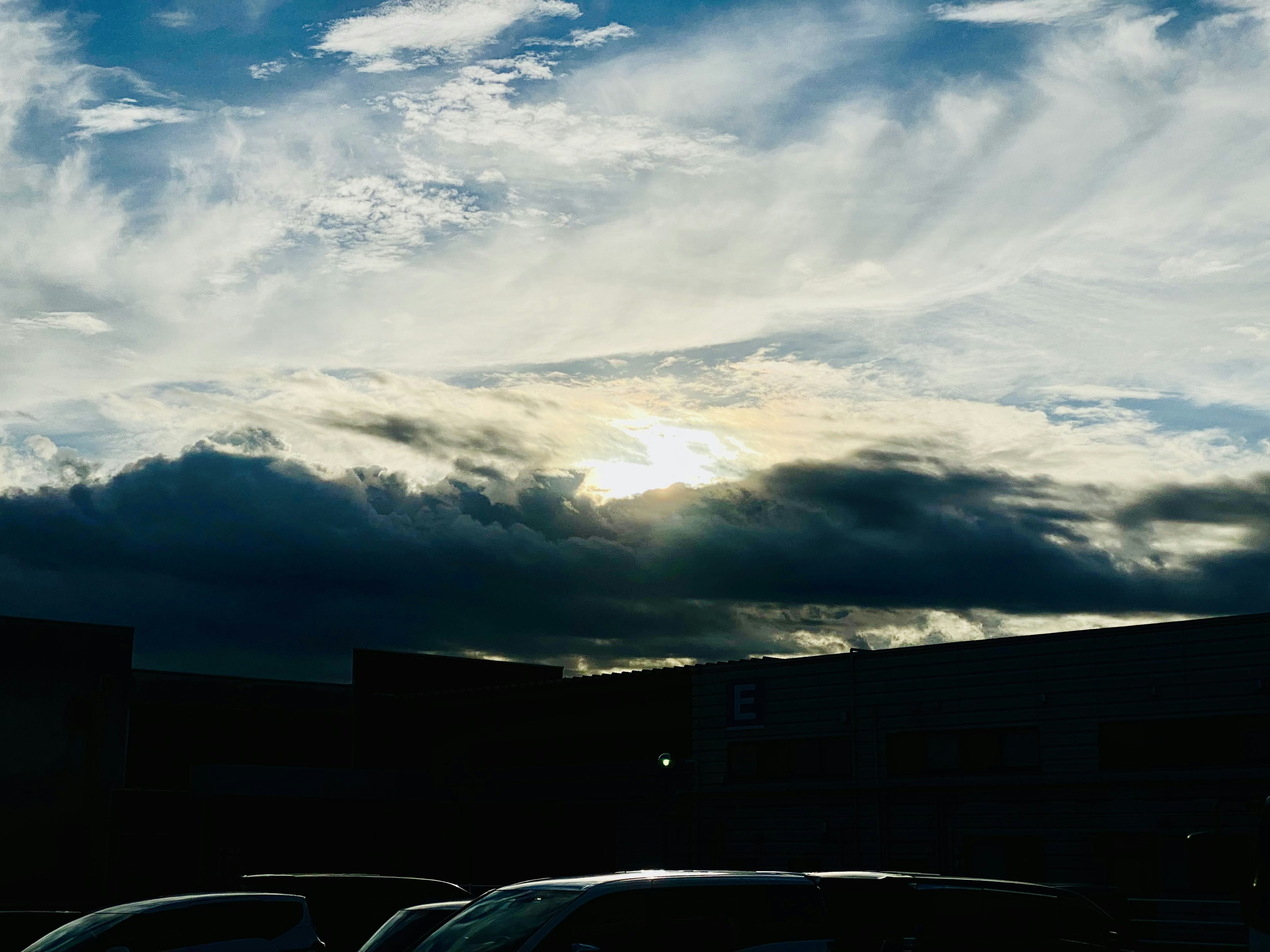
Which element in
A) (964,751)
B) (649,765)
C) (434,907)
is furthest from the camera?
(649,765)

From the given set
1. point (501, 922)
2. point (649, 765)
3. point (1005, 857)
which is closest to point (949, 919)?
point (501, 922)

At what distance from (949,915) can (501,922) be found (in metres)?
5.21

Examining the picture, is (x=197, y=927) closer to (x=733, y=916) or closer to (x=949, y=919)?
(x=733, y=916)

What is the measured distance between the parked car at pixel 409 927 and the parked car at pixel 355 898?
10.9 feet

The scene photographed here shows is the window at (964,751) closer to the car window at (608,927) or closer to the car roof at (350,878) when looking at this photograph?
the car roof at (350,878)

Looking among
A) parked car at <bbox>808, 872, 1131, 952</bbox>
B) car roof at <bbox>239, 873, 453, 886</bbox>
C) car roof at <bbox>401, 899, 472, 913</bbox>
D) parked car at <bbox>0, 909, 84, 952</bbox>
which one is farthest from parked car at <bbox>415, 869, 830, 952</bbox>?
parked car at <bbox>0, 909, 84, 952</bbox>

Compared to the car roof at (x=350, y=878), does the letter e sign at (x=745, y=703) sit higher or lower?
higher

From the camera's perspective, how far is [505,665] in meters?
57.6

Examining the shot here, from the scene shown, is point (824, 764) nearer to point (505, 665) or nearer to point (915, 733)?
point (915, 733)

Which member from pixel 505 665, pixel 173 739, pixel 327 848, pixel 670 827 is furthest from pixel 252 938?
pixel 505 665

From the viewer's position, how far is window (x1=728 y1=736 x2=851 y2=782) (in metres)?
36.1

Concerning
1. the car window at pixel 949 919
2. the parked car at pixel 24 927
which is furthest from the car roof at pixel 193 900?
the car window at pixel 949 919

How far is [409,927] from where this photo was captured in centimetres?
1622

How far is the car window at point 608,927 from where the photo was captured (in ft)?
37.2
